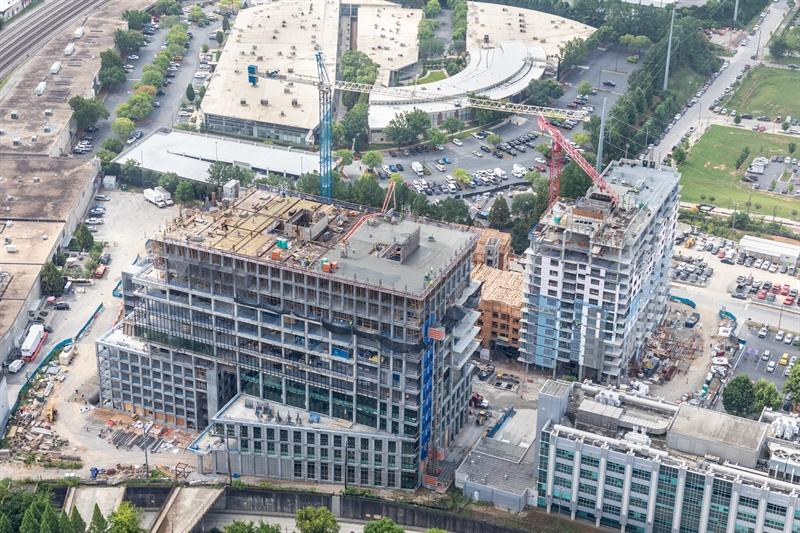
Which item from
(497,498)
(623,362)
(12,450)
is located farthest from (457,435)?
(12,450)

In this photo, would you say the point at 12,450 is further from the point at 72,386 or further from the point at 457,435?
the point at 457,435

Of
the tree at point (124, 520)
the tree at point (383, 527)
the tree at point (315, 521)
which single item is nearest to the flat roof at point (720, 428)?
the tree at point (383, 527)

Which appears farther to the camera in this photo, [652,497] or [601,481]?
[601,481]

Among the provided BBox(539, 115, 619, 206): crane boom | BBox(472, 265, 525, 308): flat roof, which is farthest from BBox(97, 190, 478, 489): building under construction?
BBox(539, 115, 619, 206): crane boom

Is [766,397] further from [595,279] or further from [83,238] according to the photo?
[83,238]

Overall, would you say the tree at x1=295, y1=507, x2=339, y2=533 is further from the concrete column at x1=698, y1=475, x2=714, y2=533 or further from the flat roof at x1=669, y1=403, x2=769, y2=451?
the concrete column at x1=698, y1=475, x2=714, y2=533

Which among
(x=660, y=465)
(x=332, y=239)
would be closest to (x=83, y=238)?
(x=332, y=239)
